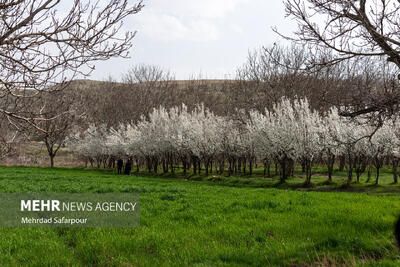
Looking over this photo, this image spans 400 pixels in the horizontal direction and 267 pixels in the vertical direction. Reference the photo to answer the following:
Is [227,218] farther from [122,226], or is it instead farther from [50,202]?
[50,202]

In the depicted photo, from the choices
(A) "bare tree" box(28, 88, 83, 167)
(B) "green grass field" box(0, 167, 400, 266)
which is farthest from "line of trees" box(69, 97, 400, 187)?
(A) "bare tree" box(28, 88, 83, 167)

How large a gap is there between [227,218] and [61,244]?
464 centimetres

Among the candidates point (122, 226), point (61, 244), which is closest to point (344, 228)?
point (122, 226)

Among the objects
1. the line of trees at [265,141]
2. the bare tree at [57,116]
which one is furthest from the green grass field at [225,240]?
the line of trees at [265,141]

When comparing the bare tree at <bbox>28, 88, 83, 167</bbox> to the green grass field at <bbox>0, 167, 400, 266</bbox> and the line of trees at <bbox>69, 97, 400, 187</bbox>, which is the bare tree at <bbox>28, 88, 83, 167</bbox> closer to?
the green grass field at <bbox>0, 167, 400, 266</bbox>

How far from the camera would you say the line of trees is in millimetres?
27980

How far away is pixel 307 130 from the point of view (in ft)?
95.7

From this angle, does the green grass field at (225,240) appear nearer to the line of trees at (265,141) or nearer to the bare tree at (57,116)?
the bare tree at (57,116)

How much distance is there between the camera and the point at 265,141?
31016 mm

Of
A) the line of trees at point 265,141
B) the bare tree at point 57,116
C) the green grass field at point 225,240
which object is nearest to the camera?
the bare tree at point 57,116

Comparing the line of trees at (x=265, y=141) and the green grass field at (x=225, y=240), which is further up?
the line of trees at (x=265, y=141)

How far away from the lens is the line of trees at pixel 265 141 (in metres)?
28.0

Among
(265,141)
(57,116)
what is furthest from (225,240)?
(265,141)

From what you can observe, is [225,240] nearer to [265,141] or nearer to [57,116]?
[57,116]
